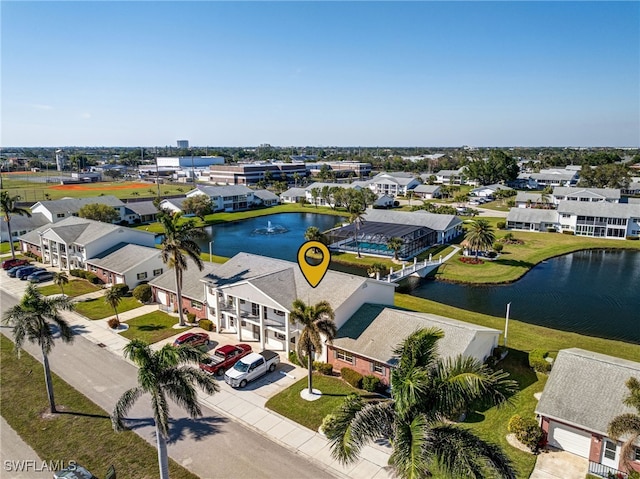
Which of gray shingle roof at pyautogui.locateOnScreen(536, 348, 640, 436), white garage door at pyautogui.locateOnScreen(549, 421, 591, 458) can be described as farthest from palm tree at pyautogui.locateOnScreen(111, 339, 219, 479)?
white garage door at pyautogui.locateOnScreen(549, 421, 591, 458)

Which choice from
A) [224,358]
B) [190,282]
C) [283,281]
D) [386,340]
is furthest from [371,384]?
[190,282]

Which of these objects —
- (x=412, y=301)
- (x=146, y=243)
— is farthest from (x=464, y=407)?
(x=146, y=243)

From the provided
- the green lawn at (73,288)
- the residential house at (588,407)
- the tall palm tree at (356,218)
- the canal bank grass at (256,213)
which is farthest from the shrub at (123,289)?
the canal bank grass at (256,213)

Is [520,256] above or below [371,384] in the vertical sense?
below

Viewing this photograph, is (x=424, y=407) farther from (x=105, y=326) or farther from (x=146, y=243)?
(x=146, y=243)

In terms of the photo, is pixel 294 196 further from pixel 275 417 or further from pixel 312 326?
pixel 275 417

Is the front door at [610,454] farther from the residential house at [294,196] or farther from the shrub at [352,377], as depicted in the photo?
the residential house at [294,196]

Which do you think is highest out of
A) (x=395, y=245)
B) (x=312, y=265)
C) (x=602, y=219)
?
(x=312, y=265)
